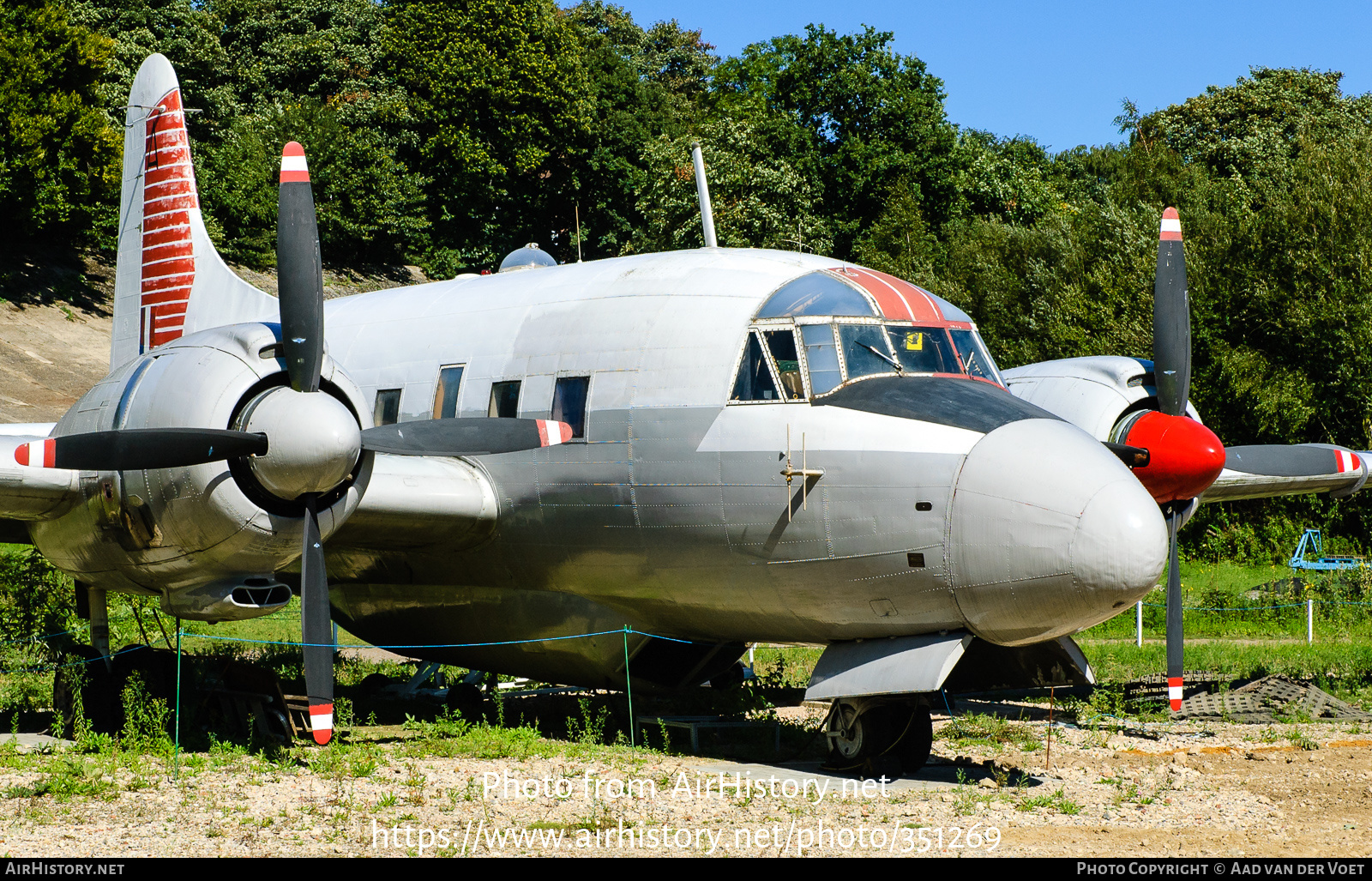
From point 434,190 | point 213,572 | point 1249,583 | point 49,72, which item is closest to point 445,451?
point 213,572

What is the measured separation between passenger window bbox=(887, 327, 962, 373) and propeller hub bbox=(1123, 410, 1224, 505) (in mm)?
2308

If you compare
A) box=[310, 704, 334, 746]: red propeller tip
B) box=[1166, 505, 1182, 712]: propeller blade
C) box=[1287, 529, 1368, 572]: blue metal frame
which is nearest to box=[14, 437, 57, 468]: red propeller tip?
box=[310, 704, 334, 746]: red propeller tip

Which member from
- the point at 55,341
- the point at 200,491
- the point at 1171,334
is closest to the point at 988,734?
the point at 1171,334

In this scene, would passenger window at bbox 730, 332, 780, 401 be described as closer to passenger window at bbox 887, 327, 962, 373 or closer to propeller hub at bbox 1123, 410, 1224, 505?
passenger window at bbox 887, 327, 962, 373

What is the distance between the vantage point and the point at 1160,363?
38.7ft

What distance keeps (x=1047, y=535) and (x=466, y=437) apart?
4292 millimetres

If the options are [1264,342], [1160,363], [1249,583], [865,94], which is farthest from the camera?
[865,94]

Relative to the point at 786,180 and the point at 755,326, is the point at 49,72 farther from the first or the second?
the point at 755,326

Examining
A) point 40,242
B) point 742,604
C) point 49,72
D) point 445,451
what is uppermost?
point 49,72

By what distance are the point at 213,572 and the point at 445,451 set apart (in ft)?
6.22

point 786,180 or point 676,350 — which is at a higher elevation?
point 786,180

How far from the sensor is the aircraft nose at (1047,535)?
Result: 27.9 feet

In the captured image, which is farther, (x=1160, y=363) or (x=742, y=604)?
(x=1160, y=363)

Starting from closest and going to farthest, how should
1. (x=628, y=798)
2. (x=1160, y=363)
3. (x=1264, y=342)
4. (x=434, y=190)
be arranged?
(x=628, y=798) → (x=1160, y=363) → (x=1264, y=342) → (x=434, y=190)
